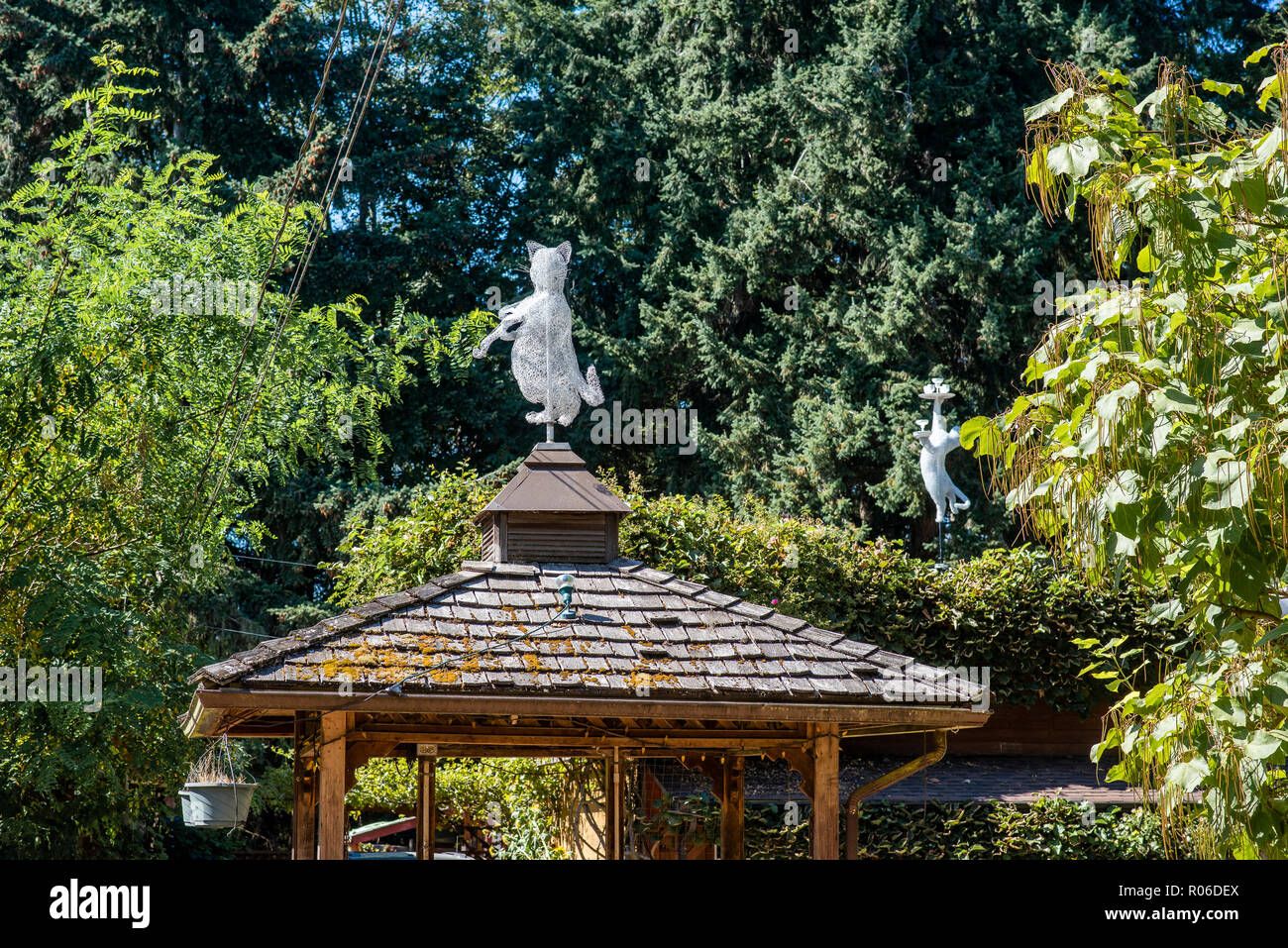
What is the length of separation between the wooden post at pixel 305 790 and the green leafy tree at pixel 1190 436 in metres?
4.45

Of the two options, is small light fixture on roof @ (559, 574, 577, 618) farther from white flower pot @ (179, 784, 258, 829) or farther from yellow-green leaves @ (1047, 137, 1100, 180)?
white flower pot @ (179, 784, 258, 829)

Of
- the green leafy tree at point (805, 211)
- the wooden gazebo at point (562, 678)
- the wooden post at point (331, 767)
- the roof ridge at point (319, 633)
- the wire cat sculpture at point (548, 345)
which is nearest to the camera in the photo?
the roof ridge at point (319, 633)

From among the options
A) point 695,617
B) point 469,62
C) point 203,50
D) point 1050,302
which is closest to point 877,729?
point 695,617

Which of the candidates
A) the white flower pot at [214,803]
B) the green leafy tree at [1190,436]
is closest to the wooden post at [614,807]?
the green leafy tree at [1190,436]

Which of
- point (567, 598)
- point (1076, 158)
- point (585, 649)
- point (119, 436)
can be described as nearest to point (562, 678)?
point (585, 649)

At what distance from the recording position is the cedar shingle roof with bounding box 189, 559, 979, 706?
6938 mm

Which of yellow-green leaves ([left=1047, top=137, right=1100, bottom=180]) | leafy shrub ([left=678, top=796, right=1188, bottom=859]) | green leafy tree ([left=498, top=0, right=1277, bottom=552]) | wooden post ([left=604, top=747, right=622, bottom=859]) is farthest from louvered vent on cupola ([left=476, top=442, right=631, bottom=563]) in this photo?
green leafy tree ([left=498, top=0, right=1277, bottom=552])

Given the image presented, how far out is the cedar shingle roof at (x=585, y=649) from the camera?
6938mm

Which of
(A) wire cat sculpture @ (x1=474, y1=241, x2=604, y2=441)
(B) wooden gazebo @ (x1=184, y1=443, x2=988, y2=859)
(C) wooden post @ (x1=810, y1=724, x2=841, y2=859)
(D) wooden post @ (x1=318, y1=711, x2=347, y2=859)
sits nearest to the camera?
(B) wooden gazebo @ (x1=184, y1=443, x2=988, y2=859)

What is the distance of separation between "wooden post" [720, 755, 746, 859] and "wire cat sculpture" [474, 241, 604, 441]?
2775 mm

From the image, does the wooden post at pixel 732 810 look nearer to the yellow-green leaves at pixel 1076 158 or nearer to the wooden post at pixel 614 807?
the wooden post at pixel 614 807

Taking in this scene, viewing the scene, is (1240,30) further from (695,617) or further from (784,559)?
(695,617)
